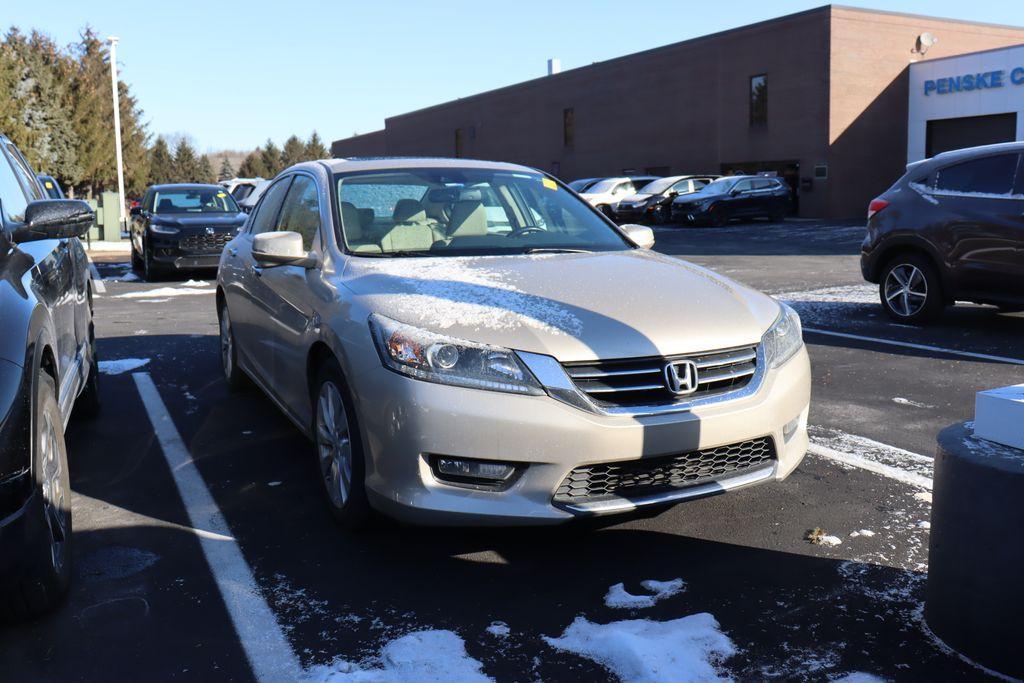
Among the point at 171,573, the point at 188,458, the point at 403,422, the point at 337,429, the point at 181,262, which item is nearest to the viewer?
the point at 403,422

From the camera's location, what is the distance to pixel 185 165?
9244 centimetres

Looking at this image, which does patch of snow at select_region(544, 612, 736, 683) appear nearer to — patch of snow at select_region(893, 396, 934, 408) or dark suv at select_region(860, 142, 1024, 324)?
patch of snow at select_region(893, 396, 934, 408)

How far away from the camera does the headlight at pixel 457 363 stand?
10.9 feet

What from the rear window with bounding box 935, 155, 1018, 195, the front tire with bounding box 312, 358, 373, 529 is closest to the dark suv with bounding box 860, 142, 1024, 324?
the rear window with bounding box 935, 155, 1018, 195

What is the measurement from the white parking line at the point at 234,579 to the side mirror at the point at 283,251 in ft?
3.81

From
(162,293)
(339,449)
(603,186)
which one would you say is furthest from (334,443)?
(603,186)

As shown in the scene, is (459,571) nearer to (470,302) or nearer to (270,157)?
(470,302)

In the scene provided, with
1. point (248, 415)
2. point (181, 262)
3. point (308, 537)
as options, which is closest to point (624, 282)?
point (308, 537)

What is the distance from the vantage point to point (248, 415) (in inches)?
237

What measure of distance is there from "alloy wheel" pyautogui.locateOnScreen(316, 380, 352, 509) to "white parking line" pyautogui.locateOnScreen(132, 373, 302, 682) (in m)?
0.45

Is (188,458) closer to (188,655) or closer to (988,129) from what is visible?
(188,655)

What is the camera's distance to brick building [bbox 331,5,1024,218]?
31484 millimetres

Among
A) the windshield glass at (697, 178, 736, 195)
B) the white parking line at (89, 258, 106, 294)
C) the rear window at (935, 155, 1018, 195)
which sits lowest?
the white parking line at (89, 258, 106, 294)

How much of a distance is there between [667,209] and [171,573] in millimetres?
27405
